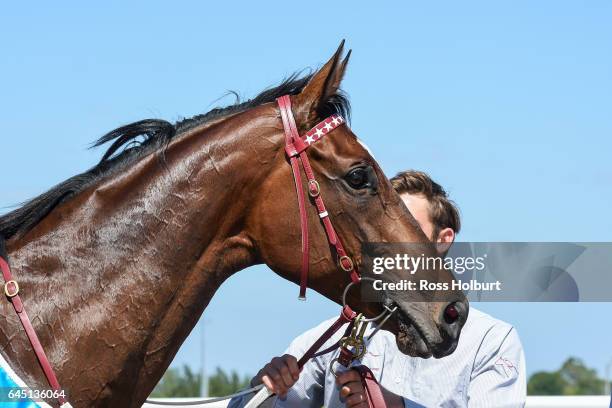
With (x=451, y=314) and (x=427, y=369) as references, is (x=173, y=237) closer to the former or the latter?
(x=451, y=314)

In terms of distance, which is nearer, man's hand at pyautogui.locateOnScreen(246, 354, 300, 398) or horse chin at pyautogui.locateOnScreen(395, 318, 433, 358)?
horse chin at pyautogui.locateOnScreen(395, 318, 433, 358)

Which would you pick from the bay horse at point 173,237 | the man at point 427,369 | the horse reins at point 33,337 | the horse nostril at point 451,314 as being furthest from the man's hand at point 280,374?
the horse reins at point 33,337

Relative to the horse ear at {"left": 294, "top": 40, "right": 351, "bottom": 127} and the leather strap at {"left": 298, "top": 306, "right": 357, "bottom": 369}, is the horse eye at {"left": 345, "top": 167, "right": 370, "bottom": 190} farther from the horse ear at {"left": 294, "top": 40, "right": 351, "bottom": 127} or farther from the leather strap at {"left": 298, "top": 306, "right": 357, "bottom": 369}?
the leather strap at {"left": 298, "top": 306, "right": 357, "bottom": 369}

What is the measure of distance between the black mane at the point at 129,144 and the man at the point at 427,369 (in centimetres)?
85

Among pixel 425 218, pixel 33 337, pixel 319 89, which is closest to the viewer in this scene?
pixel 33 337

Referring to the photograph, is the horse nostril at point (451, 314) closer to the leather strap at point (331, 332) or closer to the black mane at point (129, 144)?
the leather strap at point (331, 332)

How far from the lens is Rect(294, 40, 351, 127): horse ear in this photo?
13.8ft

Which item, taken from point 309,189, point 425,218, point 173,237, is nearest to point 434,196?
point 425,218

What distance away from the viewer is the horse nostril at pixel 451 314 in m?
4.04

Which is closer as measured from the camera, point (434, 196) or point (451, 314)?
point (451, 314)

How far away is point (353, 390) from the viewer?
4.40 meters

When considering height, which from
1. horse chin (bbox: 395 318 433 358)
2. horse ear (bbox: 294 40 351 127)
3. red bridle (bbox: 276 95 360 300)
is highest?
horse ear (bbox: 294 40 351 127)

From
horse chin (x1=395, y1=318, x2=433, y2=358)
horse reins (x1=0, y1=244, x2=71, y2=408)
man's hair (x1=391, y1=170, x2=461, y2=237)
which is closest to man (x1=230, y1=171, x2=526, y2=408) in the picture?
man's hair (x1=391, y1=170, x2=461, y2=237)

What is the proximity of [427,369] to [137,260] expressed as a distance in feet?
4.81
